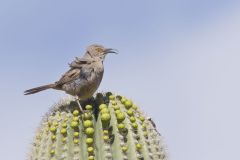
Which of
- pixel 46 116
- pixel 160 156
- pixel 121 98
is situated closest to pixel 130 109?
pixel 121 98

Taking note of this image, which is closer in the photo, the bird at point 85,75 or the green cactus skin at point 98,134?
the green cactus skin at point 98,134

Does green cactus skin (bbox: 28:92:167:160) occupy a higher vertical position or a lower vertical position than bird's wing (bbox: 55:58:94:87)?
lower

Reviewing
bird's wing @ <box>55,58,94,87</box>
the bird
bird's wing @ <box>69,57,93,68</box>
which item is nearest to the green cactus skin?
the bird

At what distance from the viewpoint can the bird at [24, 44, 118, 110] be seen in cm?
571

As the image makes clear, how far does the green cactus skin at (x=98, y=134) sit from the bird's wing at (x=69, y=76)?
1.79 feet

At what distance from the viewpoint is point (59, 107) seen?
5328mm

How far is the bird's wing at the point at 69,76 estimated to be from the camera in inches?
231

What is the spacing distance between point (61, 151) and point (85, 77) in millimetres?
1195

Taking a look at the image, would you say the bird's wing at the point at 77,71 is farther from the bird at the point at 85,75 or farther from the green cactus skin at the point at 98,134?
the green cactus skin at the point at 98,134

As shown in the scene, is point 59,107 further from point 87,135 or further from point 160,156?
point 160,156

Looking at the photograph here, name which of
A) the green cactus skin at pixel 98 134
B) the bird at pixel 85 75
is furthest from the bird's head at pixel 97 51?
the green cactus skin at pixel 98 134

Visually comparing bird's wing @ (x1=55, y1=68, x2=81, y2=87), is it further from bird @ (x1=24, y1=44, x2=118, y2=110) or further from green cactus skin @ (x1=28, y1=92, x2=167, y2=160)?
green cactus skin @ (x1=28, y1=92, x2=167, y2=160)

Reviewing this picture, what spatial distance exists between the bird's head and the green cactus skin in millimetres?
881

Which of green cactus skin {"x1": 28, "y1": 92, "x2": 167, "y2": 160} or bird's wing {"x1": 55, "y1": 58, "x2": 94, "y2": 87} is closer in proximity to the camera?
green cactus skin {"x1": 28, "y1": 92, "x2": 167, "y2": 160}
